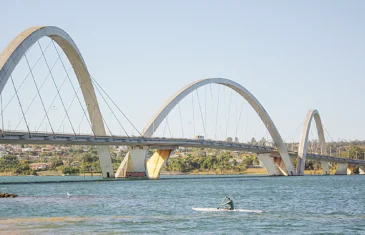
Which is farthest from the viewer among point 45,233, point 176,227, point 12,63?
point 12,63

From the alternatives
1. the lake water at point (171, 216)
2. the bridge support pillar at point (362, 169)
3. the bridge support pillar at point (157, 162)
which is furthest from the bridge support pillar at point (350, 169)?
the lake water at point (171, 216)

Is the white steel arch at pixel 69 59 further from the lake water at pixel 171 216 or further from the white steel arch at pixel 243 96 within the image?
the lake water at pixel 171 216

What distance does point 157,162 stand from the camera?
111188 millimetres

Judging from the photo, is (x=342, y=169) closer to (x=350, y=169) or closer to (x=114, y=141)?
(x=350, y=169)

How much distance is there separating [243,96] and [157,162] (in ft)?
83.0

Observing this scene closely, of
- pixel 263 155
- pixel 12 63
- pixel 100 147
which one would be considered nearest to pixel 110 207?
pixel 12 63

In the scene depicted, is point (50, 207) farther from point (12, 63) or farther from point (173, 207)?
point (12, 63)

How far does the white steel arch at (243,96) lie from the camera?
350 feet

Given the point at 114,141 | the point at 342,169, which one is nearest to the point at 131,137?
the point at 114,141

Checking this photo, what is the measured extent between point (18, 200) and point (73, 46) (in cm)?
3414

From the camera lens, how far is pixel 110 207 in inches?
2025

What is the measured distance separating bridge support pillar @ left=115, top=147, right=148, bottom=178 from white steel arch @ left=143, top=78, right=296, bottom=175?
3.20 m

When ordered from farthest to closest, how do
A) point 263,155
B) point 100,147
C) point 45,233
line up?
point 263,155 → point 100,147 → point 45,233

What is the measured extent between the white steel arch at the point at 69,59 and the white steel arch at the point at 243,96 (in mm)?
7516
